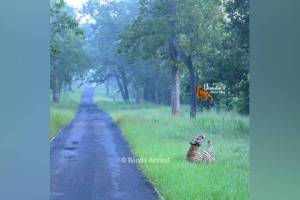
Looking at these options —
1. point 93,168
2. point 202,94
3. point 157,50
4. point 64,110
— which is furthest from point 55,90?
point 202,94

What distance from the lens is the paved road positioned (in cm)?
462

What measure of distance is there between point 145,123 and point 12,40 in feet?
4.09

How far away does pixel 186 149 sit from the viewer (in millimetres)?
4645

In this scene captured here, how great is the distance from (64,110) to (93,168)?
53 cm

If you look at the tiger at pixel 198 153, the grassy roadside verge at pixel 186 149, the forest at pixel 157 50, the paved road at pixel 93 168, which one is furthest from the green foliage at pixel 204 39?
the paved road at pixel 93 168

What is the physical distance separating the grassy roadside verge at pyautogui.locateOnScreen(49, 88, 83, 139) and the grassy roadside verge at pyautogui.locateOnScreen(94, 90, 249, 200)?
471 millimetres

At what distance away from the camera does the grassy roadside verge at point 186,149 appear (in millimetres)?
4547

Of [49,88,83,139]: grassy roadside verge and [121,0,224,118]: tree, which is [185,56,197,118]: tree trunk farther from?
[49,88,83,139]: grassy roadside verge

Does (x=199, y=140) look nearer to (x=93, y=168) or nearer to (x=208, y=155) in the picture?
(x=208, y=155)

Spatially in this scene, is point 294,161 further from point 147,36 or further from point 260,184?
point 147,36

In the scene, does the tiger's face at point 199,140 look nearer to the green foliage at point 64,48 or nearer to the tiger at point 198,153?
the tiger at point 198,153

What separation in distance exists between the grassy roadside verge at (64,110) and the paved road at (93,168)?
0.06 m

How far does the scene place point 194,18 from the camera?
15.4ft

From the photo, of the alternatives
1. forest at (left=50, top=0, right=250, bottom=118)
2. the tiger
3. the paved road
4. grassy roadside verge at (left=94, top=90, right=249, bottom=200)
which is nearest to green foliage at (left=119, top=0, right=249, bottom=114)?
forest at (left=50, top=0, right=250, bottom=118)
